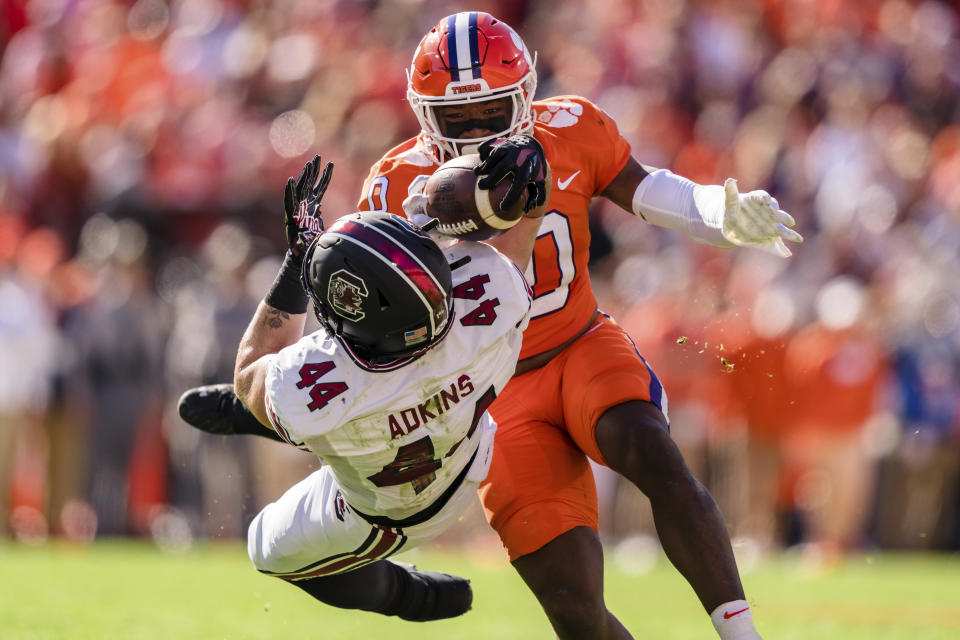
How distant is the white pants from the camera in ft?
13.1

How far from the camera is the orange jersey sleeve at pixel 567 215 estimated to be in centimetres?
444

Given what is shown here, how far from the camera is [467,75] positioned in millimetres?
4289

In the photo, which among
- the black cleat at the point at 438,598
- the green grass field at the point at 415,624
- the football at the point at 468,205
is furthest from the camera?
the green grass field at the point at 415,624

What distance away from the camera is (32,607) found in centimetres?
644

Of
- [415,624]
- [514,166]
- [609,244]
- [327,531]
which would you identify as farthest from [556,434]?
[609,244]

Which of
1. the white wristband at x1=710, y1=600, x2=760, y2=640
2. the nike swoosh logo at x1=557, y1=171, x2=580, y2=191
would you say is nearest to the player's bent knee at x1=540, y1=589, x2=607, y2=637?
the white wristband at x1=710, y1=600, x2=760, y2=640

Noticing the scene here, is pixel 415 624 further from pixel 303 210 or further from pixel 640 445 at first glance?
pixel 303 210

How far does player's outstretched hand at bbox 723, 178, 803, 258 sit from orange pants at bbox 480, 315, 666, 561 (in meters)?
0.56

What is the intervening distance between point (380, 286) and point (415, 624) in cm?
369

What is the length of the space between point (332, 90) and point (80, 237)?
2.56m

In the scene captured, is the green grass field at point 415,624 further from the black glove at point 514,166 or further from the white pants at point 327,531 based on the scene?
the black glove at point 514,166

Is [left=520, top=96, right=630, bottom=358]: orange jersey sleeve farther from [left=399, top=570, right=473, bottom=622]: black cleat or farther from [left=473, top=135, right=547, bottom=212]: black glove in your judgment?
[left=399, top=570, right=473, bottom=622]: black cleat

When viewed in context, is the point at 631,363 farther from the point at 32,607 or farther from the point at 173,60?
the point at 173,60

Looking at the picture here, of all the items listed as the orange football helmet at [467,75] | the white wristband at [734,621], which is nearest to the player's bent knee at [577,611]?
the white wristband at [734,621]
